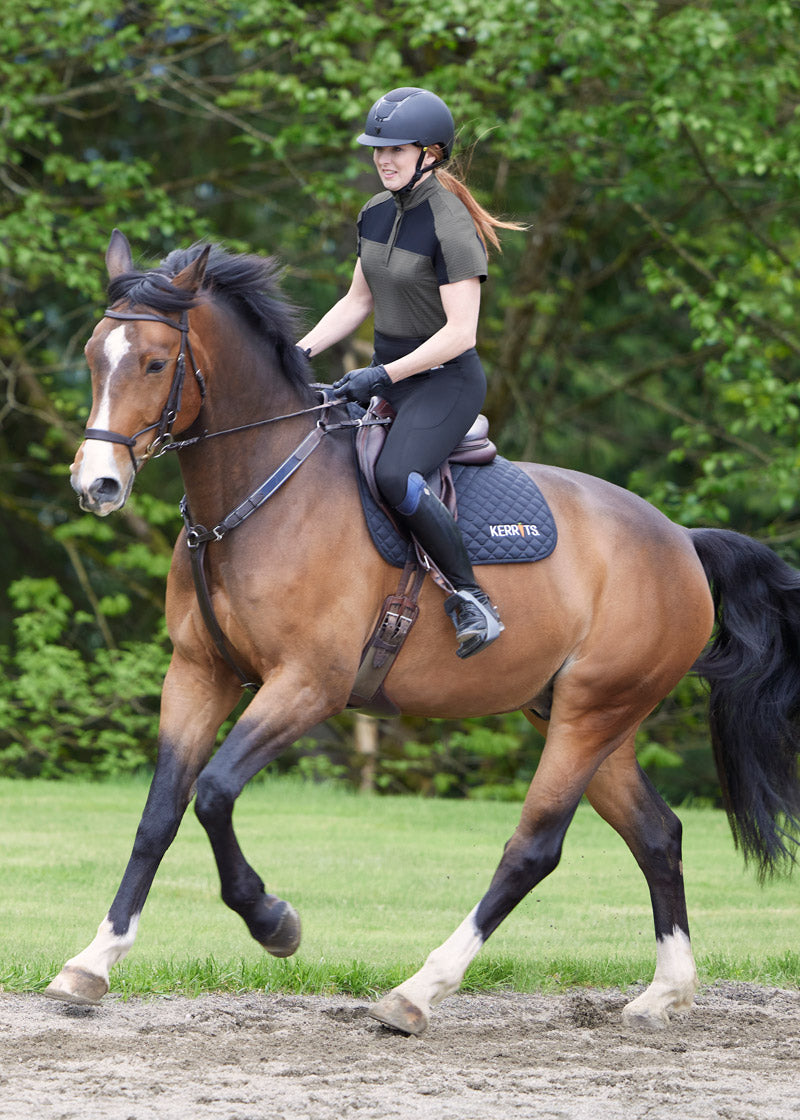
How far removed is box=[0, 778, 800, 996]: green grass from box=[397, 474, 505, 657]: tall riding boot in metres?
1.45

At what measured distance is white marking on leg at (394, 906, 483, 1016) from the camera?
4.59 m

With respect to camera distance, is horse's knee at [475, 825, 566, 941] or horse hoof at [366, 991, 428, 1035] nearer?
horse hoof at [366, 991, 428, 1035]

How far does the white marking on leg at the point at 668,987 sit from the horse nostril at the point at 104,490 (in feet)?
8.69

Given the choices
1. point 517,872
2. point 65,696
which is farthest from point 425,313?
point 65,696

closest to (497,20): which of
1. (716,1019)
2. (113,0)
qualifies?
(113,0)

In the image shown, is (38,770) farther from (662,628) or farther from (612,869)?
(662,628)

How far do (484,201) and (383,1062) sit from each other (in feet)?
34.0

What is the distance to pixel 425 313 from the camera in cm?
496

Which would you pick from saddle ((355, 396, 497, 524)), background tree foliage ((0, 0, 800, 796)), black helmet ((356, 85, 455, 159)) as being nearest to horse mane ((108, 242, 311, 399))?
saddle ((355, 396, 497, 524))

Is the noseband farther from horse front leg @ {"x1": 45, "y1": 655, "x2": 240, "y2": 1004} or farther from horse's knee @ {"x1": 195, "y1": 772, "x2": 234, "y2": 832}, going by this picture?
horse's knee @ {"x1": 195, "y1": 772, "x2": 234, "y2": 832}

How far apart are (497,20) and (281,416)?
7573 millimetres

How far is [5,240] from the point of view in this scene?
12.8 m

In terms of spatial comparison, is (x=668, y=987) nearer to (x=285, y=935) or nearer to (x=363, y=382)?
(x=285, y=935)

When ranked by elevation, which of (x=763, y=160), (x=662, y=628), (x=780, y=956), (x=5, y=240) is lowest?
(x=780, y=956)
